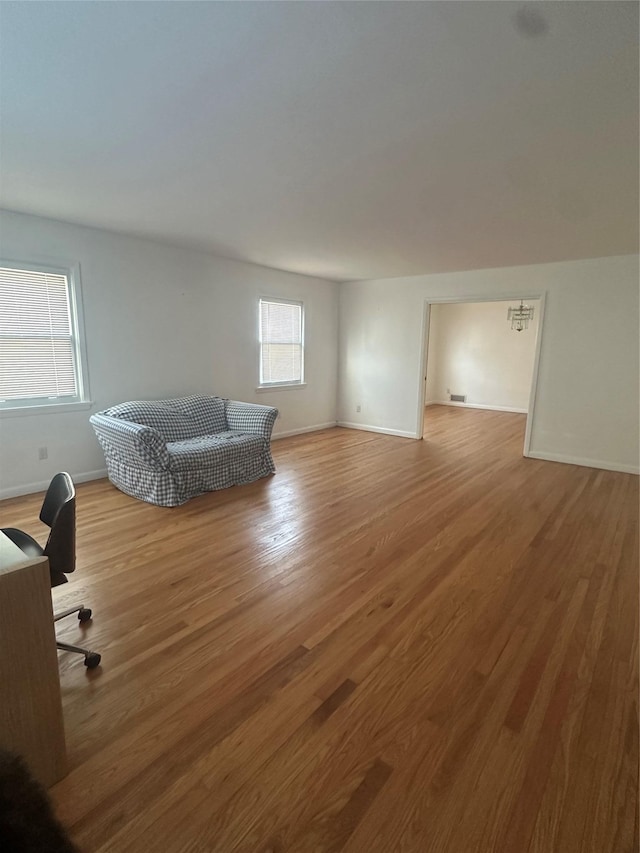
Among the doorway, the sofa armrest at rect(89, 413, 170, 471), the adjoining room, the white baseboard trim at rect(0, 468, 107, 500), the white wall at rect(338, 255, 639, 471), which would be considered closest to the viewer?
the adjoining room

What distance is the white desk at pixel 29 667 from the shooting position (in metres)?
1.17

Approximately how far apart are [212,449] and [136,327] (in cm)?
168

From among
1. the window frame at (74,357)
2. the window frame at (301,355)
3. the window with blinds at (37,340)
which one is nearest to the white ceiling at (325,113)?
the window frame at (74,357)

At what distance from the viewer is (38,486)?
3963 millimetres

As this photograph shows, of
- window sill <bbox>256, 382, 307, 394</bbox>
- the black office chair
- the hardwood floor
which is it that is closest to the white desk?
the hardwood floor

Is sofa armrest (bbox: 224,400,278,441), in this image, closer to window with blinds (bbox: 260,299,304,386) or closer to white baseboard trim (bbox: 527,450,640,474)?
window with blinds (bbox: 260,299,304,386)

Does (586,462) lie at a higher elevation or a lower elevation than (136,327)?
lower

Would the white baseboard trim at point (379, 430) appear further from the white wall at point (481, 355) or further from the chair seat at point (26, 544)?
the chair seat at point (26, 544)

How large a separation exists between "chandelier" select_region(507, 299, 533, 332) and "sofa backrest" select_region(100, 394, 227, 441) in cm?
603

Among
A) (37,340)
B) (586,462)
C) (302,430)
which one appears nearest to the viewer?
(37,340)

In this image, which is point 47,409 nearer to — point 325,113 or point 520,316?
point 325,113

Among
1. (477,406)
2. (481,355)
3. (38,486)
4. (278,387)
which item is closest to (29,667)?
(38,486)

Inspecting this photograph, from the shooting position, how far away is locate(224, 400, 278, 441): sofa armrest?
4.50 meters

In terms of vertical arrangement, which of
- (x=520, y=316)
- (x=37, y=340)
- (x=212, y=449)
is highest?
(x=520, y=316)
